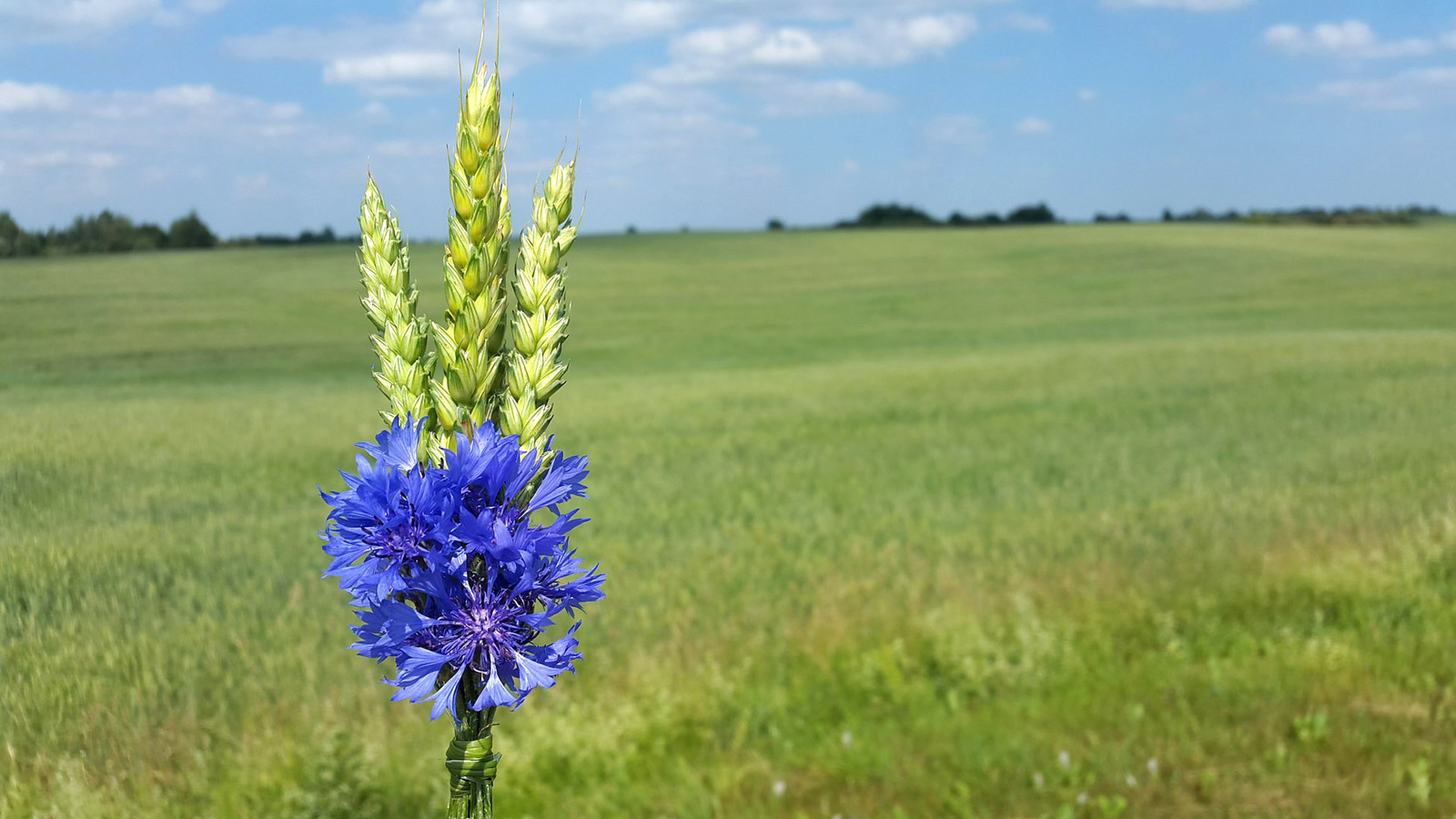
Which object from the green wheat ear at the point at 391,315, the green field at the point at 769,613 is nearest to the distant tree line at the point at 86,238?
the green field at the point at 769,613

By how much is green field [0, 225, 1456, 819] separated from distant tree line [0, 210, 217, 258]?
21 centimetres

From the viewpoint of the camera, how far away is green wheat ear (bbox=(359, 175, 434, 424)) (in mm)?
885

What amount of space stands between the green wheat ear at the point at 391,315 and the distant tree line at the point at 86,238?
3256 millimetres

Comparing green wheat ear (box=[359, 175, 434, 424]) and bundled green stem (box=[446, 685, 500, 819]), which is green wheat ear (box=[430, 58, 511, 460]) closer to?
green wheat ear (box=[359, 175, 434, 424])

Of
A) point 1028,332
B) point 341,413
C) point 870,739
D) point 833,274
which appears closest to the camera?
point 870,739

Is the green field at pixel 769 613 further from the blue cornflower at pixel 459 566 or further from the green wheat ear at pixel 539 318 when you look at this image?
the green wheat ear at pixel 539 318

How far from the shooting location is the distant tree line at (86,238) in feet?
12.2

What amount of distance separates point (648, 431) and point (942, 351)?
17296 mm

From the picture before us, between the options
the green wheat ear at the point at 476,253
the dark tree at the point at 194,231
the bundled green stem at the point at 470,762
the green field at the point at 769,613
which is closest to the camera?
the green wheat ear at the point at 476,253

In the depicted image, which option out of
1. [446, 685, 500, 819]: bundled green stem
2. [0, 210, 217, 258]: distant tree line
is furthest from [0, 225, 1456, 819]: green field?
[446, 685, 500, 819]: bundled green stem

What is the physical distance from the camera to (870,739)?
5.32 metres

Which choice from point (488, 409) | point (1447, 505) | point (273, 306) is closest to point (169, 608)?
point (488, 409)

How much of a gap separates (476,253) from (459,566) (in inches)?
10.2

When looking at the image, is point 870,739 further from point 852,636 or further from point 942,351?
point 942,351
